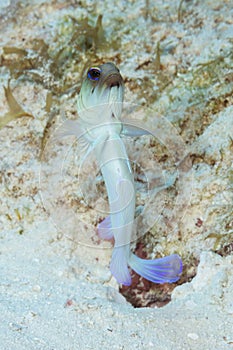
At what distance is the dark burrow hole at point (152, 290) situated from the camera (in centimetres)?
303

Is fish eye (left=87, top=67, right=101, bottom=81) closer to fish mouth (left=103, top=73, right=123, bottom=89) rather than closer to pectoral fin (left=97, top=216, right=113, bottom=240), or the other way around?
fish mouth (left=103, top=73, right=123, bottom=89)

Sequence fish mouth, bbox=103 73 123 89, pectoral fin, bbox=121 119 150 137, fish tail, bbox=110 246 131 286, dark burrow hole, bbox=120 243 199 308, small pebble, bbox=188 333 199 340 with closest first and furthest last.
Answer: small pebble, bbox=188 333 199 340 → fish mouth, bbox=103 73 123 89 → fish tail, bbox=110 246 131 286 → pectoral fin, bbox=121 119 150 137 → dark burrow hole, bbox=120 243 199 308

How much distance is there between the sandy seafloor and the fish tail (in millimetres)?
168

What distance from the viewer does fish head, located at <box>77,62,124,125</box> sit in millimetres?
2602

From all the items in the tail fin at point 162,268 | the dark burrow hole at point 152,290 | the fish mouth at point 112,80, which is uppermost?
the fish mouth at point 112,80

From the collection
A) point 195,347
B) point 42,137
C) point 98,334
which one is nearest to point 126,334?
point 98,334

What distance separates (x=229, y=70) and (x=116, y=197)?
1.79m

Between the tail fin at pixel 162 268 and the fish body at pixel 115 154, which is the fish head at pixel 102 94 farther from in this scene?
the tail fin at pixel 162 268

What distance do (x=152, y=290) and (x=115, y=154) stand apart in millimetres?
1113

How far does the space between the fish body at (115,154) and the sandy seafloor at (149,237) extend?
261mm

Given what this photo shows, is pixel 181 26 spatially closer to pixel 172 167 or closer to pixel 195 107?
pixel 195 107

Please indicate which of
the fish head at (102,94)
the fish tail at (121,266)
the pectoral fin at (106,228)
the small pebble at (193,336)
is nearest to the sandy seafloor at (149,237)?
the small pebble at (193,336)

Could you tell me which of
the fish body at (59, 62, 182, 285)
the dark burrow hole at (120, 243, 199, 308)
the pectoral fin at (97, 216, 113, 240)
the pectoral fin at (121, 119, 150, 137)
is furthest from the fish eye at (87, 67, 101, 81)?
the dark burrow hole at (120, 243, 199, 308)

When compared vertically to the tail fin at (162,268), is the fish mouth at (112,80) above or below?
above
